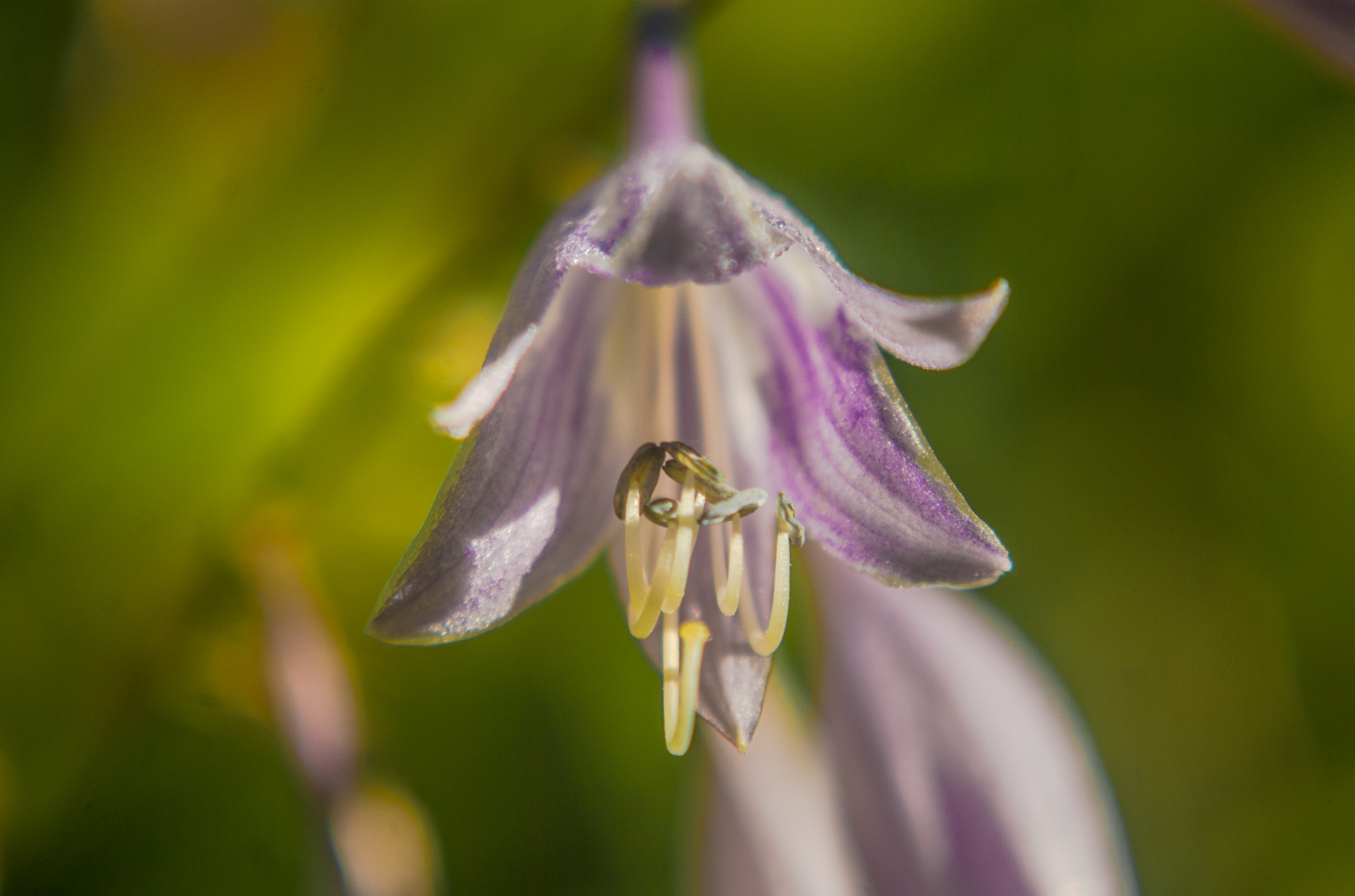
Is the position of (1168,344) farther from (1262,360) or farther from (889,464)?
(889,464)

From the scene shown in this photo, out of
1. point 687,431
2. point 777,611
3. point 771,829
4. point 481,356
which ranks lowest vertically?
point 771,829

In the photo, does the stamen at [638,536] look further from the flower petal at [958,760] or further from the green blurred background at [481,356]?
the green blurred background at [481,356]

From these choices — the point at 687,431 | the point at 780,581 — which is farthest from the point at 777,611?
the point at 687,431

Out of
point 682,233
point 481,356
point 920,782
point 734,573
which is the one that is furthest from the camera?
point 481,356

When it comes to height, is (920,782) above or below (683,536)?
below

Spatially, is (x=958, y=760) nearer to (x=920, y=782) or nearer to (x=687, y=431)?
(x=920, y=782)

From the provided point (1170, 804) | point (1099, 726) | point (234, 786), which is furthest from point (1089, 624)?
point (234, 786)

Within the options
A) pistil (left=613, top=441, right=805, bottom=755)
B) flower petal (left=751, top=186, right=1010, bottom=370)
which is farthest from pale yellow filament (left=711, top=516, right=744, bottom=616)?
flower petal (left=751, top=186, right=1010, bottom=370)

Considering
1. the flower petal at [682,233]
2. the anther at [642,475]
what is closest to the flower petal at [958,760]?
the anther at [642,475]
